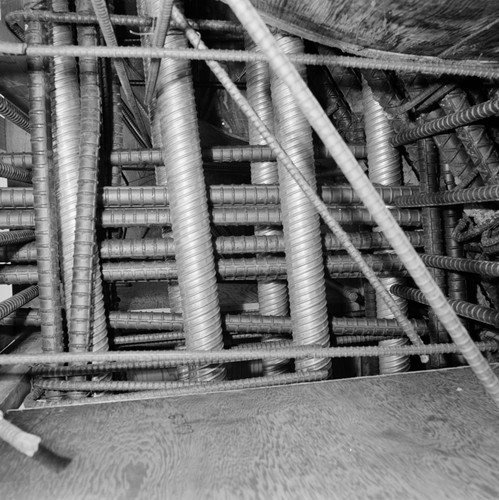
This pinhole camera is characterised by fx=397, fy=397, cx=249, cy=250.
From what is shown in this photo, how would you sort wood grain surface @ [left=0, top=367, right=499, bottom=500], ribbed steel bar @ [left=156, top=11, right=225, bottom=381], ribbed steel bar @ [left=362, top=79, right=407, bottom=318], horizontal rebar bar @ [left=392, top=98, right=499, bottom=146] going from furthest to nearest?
ribbed steel bar @ [left=362, top=79, right=407, bottom=318]
ribbed steel bar @ [left=156, top=11, right=225, bottom=381]
horizontal rebar bar @ [left=392, top=98, right=499, bottom=146]
wood grain surface @ [left=0, top=367, right=499, bottom=500]

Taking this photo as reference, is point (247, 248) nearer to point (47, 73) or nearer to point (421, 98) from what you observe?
point (421, 98)

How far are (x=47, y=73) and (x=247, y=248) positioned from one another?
1443 mm

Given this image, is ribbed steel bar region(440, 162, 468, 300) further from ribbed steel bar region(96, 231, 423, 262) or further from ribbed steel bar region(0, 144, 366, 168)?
ribbed steel bar region(0, 144, 366, 168)

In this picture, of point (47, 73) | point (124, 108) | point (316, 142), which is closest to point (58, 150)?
point (47, 73)

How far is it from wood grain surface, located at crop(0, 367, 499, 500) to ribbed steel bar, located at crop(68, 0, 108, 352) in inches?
26.2

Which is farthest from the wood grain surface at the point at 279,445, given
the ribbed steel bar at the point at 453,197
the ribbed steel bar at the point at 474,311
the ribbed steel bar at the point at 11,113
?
the ribbed steel bar at the point at 11,113

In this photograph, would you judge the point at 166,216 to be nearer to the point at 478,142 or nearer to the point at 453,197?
the point at 453,197

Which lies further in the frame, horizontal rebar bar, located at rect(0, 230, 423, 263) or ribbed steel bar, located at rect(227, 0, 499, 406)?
horizontal rebar bar, located at rect(0, 230, 423, 263)

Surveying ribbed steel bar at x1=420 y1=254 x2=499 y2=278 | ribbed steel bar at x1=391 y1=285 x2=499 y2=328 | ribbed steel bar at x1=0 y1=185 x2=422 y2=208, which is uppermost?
ribbed steel bar at x1=0 y1=185 x2=422 y2=208

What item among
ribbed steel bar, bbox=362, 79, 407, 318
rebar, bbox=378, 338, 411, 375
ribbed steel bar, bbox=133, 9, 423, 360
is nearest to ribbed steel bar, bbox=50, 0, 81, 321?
ribbed steel bar, bbox=133, 9, 423, 360

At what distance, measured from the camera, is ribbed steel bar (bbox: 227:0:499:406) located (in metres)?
0.79

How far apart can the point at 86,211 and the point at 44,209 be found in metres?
0.22

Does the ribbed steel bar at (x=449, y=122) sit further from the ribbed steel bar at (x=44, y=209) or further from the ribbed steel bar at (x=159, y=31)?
the ribbed steel bar at (x=44, y=209)

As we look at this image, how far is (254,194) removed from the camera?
2422mm
